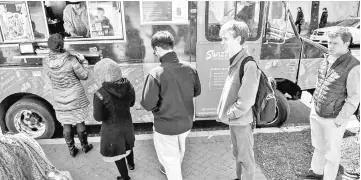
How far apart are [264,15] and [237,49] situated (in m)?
1.95

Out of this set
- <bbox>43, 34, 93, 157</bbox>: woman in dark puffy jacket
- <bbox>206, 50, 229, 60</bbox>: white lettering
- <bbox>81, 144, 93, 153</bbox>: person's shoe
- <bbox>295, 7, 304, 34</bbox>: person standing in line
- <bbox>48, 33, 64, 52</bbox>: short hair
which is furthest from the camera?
<bbox>295, 7, 304, 34</bbox>: person standing in line

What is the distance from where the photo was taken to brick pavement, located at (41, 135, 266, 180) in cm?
408

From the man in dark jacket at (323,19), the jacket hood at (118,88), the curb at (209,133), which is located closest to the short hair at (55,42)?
the jacket hood at (118,88)

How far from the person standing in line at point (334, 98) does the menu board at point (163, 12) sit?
2154 mm

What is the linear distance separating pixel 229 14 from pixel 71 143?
10.5ft

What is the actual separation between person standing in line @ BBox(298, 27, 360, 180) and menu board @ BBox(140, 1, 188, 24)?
215 centimetres

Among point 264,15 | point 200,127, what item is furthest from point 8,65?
point 264,15

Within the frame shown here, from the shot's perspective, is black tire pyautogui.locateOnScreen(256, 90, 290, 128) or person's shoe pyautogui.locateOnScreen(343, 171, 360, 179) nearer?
person's shoe pyautogui.locateOnScreen(343, 171, 360, 179)

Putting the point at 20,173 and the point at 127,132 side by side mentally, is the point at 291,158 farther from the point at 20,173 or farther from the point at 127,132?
the point at 20,173

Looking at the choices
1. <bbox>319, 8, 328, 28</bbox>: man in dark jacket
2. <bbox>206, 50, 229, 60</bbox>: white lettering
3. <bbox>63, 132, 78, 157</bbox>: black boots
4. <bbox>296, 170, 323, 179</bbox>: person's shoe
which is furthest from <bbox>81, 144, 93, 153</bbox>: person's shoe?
<bbox>319, 8, 328, 28</bbox>: man in dark jacket

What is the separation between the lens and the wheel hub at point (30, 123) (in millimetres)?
4996

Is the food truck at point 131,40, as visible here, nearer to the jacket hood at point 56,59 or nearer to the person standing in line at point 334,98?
the jacket hood at point 56,59

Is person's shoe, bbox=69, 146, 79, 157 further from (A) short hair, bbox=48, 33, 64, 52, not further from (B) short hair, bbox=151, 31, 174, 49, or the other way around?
(B) short hair, bbox=151, 31, 174, 49

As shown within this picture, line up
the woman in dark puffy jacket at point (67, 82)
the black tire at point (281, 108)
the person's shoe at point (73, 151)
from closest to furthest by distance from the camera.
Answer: the woman in dark puffy jacket at point (67, 82), the person's shoe at point (73, 151), the black tire at point (281, 108)
